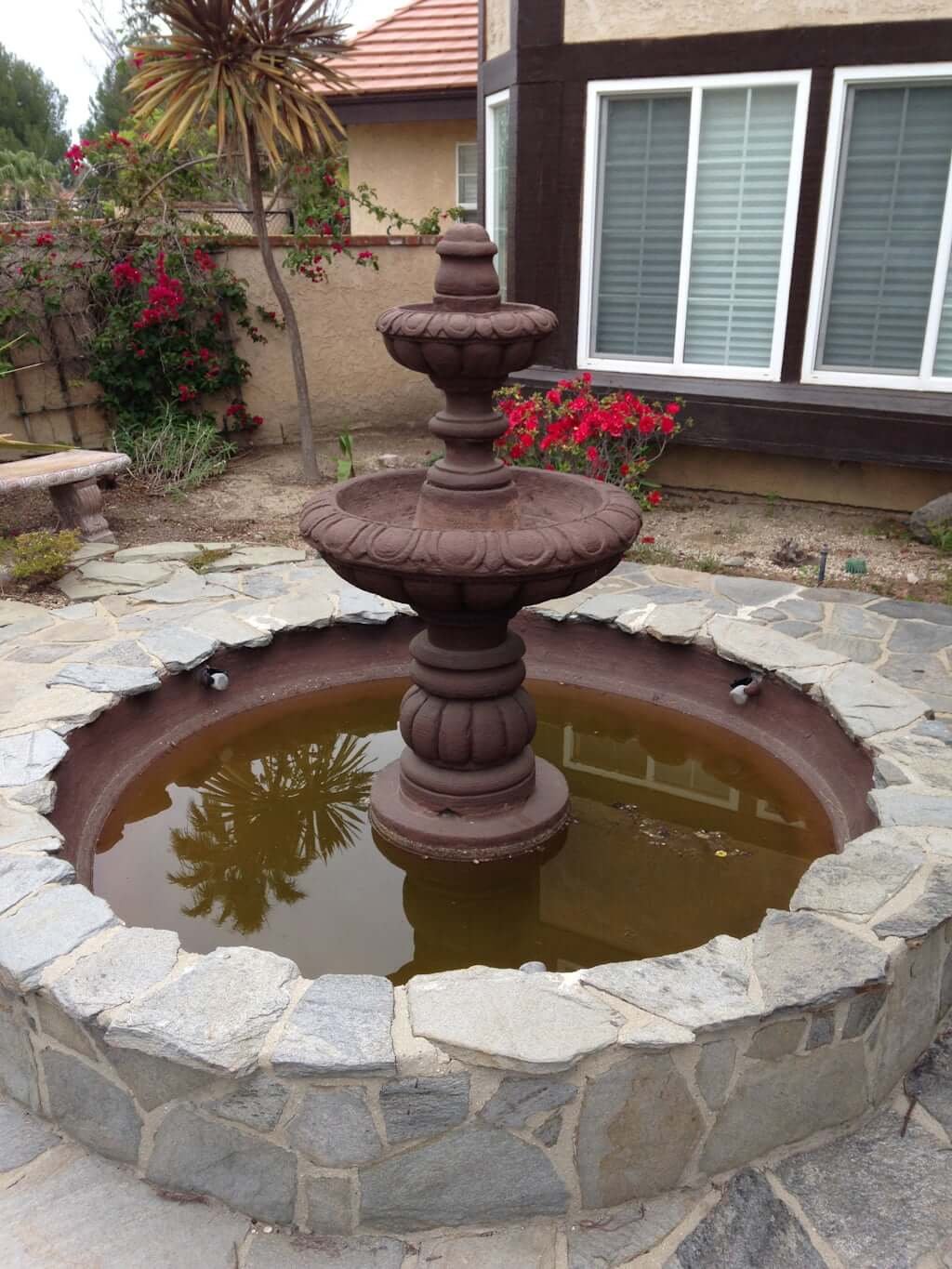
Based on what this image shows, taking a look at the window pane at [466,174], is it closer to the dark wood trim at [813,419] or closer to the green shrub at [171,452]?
the green shrub at [171,452]

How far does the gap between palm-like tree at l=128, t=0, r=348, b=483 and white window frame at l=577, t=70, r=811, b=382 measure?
6.04ft

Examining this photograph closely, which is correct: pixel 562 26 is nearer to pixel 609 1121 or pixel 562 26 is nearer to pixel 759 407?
pixel 759 407

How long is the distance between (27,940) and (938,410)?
5.56 metres

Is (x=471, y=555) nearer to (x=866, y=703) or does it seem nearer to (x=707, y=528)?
(x=866, y=703)

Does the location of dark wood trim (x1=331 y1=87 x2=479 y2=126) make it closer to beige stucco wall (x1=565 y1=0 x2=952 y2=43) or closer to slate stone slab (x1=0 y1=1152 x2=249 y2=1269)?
beige stucco wall (x1=565 y1=0 x2=952 y2=43)

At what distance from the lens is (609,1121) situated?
2.23m

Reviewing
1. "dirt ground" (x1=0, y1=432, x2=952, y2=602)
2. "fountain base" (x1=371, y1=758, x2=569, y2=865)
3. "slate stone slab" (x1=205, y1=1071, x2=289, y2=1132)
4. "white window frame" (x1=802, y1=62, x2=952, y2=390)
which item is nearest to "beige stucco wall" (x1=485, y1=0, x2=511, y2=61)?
"white window frame" (x1=802, y1=62, x2=952, y2=390)

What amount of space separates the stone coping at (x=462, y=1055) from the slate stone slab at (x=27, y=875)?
11 millimetres

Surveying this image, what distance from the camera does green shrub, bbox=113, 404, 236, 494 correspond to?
→ 7.40 m

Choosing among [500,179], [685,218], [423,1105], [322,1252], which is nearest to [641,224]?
[685,218]

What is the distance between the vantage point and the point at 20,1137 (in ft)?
8.05

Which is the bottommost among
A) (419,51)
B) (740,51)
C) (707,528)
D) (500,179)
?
(707,528)

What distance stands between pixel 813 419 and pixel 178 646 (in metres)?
4.12

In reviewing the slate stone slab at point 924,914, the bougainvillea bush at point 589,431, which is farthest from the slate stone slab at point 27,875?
the bougainvillea bush at point 589,431
